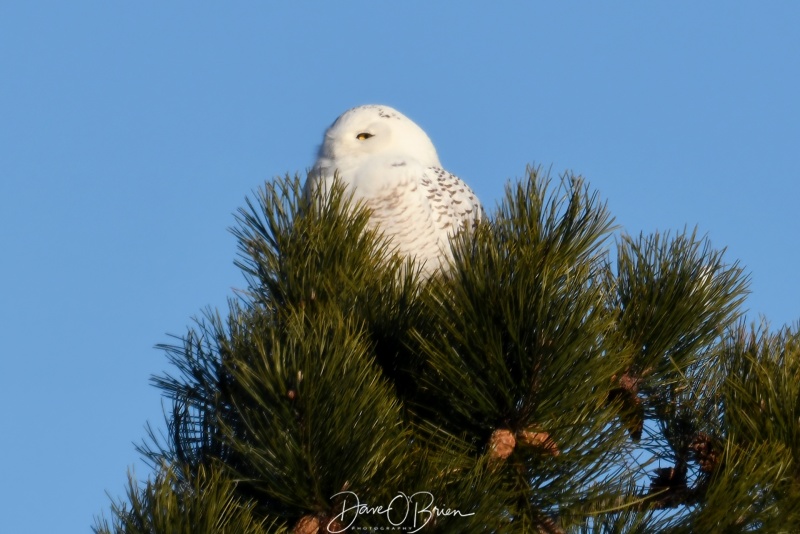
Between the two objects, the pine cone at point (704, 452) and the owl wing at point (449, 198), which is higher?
the owl wing at point (449, 198)

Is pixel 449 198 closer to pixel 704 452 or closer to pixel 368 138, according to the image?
pixel 368 138

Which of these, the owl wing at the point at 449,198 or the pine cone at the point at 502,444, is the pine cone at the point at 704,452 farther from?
the owl wing at the point at 449,198

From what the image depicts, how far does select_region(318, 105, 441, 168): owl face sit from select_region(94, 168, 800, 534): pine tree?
4.57ft

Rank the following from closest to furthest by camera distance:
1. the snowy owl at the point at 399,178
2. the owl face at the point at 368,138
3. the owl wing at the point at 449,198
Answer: the snowy owl at the point at 399,178 → the owl wing at the point at 449,198 → the owl face at the point at 368,138

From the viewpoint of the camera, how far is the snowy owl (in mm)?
3520

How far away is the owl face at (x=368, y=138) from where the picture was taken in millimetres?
3820

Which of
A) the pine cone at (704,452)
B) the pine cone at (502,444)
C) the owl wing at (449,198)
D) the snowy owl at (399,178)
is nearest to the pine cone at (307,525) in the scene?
the pine cone at (502,444)

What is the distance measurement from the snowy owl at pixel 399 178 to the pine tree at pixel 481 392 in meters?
1.07

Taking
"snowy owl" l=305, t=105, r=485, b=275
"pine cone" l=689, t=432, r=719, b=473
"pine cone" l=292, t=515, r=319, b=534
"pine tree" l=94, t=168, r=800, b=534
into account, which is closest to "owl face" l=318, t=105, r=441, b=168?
"snowy owl" l=305, t=105, r=485, b=275

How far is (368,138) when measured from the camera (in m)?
3.84

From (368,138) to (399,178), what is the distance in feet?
1.03
